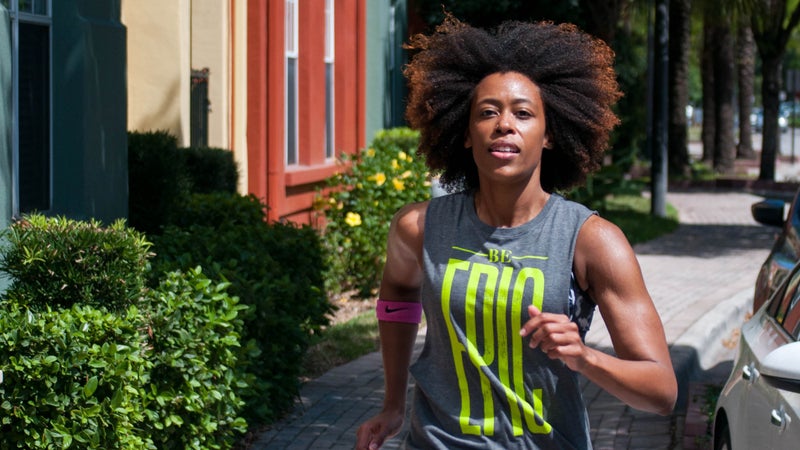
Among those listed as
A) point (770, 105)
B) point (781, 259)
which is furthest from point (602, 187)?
point (781, 259)

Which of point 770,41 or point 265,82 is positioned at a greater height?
point 770,41

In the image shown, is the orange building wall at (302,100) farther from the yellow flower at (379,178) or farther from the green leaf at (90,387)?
the green leaf at (90,387)

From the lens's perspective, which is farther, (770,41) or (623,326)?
(770,41)

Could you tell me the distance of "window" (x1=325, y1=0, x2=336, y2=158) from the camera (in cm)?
1517

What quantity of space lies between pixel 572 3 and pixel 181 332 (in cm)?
1584

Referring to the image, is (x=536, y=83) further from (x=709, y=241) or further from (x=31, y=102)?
(x=709, y=241)

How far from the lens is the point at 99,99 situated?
749 centimetres

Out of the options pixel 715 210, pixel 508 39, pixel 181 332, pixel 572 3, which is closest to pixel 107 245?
pixel 181 332

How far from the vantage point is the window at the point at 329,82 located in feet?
49.8

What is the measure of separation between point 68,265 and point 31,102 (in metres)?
2.09

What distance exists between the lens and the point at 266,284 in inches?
276

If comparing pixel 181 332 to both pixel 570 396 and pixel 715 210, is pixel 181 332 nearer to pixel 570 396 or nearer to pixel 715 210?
pixel 570 396

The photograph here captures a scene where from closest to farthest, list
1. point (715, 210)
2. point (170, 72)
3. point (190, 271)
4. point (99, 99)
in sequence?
point (190, 271) < point (99, 99) < point (170, 72) < point (715, 210)

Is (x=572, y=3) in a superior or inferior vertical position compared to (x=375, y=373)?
superior
